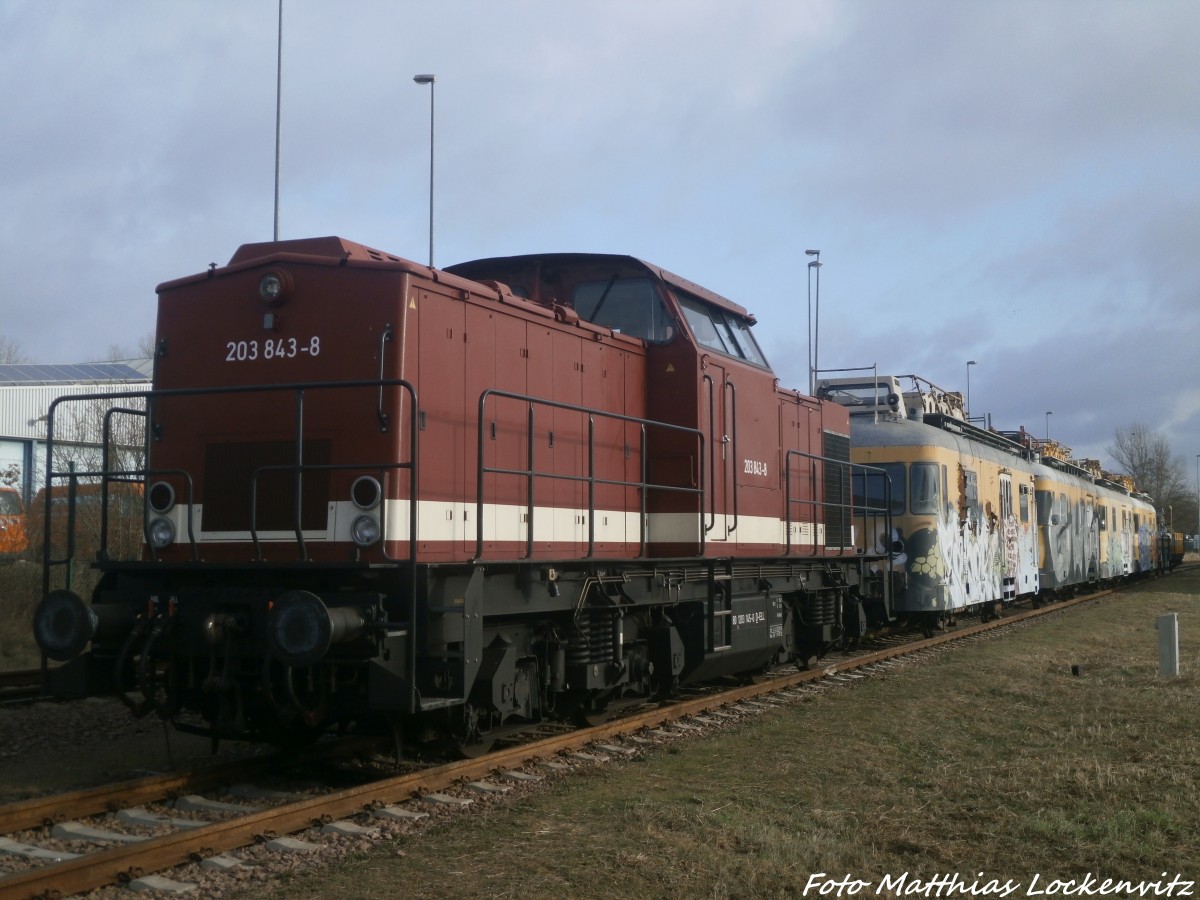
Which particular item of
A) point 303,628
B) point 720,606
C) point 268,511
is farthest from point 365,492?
point 720,606

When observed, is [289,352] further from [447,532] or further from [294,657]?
[294,657]

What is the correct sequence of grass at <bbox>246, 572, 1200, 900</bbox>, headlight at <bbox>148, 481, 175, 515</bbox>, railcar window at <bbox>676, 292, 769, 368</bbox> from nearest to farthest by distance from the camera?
1. grass at <bbox>246, 572, 1200, 900</bbox>
2. headlight at <bbox>148, 481, 175, 515</bbox>
3. railcar window at <bbox>676, 292, 769, 368</bbox>

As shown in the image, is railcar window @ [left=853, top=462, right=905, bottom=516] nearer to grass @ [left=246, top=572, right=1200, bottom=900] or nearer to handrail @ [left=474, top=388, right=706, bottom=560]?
grass @ [left=246, top=572, right=1200, bottom=900]

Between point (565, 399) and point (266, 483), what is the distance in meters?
2.55

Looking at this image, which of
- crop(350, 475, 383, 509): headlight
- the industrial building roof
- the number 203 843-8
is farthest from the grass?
the industrial building roof

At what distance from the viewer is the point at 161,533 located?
7.50 meters

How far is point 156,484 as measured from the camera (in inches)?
301

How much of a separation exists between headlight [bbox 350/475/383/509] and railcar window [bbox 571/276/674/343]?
11.2ft

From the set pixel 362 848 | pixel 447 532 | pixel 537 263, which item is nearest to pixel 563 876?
pixel 362 848

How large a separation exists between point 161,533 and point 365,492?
1.60 meters

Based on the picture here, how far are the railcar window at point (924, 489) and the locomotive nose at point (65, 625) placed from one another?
12.4 m

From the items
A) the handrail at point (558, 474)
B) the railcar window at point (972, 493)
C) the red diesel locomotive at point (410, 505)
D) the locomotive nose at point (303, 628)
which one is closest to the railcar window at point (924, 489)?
the railcar window at point (972, 493)

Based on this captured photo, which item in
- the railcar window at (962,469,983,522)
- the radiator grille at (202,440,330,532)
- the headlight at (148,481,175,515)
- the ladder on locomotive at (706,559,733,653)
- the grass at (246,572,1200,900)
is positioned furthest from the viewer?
the railcar window at (962,469,983,522)

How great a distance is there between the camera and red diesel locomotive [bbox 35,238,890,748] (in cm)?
663
